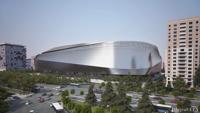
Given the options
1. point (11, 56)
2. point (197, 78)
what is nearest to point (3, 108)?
point (197, 78)

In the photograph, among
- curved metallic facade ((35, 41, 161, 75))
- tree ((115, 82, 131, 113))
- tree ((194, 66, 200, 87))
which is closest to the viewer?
tree ((115, 82, 131, 113))

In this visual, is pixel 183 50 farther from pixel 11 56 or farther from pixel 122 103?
pixel 11 56

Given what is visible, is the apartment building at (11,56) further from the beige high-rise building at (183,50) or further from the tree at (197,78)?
the tree at (197,78)

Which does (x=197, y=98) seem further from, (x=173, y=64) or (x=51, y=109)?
(x=51, y=109)

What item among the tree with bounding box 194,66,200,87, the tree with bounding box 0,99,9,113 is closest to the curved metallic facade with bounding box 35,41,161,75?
the tree with bounding box 194,66,200,87

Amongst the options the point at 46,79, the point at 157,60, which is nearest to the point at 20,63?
the point at 46,79

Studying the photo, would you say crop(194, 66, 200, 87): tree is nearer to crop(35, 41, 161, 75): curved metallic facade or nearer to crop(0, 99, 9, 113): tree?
crop(35, 41, 161, 75): curved metallic facade
